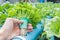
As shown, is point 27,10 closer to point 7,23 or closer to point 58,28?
point 7,23

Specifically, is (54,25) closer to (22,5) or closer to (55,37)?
(55,37)

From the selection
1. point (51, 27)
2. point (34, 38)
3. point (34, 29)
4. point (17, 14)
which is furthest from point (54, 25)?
point (17, 14)

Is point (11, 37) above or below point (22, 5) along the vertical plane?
below

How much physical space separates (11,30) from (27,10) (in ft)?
0.92

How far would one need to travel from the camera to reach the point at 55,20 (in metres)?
1.01

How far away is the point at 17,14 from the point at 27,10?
8 centimetres

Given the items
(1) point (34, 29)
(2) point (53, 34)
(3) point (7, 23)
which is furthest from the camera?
(1) point (34, 29)

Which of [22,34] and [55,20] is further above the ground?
[55,20]

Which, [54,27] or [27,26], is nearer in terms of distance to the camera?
[54,27]

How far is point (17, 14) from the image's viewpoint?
135 centimetres

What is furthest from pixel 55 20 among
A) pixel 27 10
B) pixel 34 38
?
pixel 27 10

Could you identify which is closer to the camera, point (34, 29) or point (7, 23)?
point (7, 23)

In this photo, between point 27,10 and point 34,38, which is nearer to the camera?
point 34,38

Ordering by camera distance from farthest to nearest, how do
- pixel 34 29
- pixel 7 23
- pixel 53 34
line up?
1. pixel 34 29
2. pixel 7 23
3. pixel 53 34
